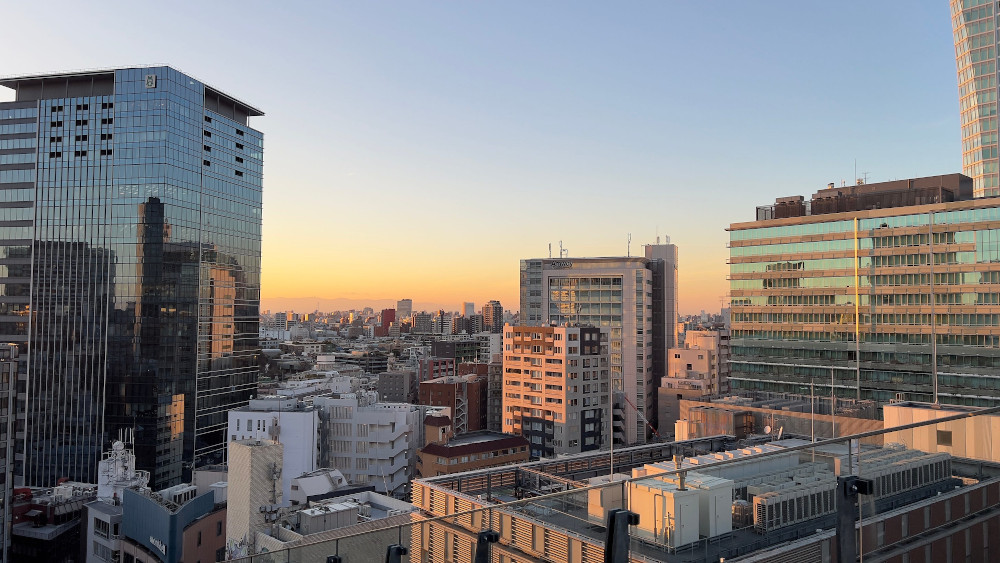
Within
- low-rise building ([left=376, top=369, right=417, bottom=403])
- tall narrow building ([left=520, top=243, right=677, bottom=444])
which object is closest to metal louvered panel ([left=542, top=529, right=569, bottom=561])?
tall narrow building ([left=520, top=243, right=677, bottom=444])

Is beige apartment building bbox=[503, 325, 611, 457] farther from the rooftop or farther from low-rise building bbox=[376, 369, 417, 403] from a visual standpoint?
low-rise building bbox=[376, 369, 417, 403]

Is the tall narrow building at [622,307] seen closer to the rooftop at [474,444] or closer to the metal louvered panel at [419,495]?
the rooftop at [474,444]

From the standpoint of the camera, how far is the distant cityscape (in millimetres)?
34125

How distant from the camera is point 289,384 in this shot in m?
78.9

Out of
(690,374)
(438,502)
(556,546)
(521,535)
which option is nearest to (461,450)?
(438,502)

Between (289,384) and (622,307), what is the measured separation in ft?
146

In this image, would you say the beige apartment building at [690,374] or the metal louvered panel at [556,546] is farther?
the beige apartment building at [690,374]

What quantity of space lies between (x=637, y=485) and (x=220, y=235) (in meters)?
76.6

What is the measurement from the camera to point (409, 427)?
188 feet

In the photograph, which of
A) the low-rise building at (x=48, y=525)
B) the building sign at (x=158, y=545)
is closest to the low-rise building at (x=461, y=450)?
the building sign at (x=158, y=545)

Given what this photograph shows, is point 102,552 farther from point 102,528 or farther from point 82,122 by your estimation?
point 82,122

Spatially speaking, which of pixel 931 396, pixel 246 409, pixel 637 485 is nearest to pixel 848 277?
pixel 931 396

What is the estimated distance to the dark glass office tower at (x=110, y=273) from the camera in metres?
63.8

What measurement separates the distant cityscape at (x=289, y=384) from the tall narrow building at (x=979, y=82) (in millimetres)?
263
